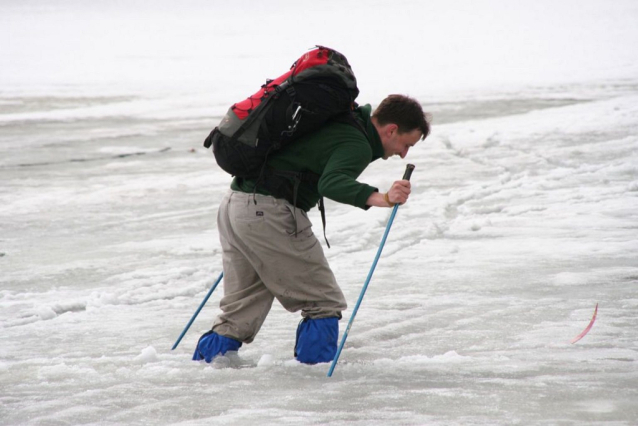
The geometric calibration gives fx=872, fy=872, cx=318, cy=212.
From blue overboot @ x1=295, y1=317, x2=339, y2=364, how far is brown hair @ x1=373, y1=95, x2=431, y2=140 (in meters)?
0.93

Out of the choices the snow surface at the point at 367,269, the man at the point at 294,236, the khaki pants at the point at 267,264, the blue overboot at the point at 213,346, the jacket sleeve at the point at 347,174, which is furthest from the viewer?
the blue overboot at the point at 213,346

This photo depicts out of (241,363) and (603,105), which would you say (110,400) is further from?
(603,105)

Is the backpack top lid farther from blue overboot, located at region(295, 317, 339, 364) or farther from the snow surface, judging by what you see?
the snow surface

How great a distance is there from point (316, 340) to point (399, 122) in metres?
1.05

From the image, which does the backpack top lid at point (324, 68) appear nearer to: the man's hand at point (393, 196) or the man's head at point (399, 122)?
the man's head at point (399, 122)

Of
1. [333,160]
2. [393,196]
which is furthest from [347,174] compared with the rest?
[393,196]

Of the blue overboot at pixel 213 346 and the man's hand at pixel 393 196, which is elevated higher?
the man's hand at pixel 393 196

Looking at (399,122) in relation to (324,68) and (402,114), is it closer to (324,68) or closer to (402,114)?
(402,114)

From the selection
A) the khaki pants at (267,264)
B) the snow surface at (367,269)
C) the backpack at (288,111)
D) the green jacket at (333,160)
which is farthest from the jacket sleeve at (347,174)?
the snow surface at (367,269)

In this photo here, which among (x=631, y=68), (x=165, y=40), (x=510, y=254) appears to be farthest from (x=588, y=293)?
(x=165, y=40)

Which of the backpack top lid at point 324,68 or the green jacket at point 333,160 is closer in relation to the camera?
the green jacket at point 333,160

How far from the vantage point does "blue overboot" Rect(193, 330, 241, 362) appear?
13.4ft

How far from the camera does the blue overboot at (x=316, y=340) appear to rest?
3.95 m

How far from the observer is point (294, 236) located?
3.89 meters
